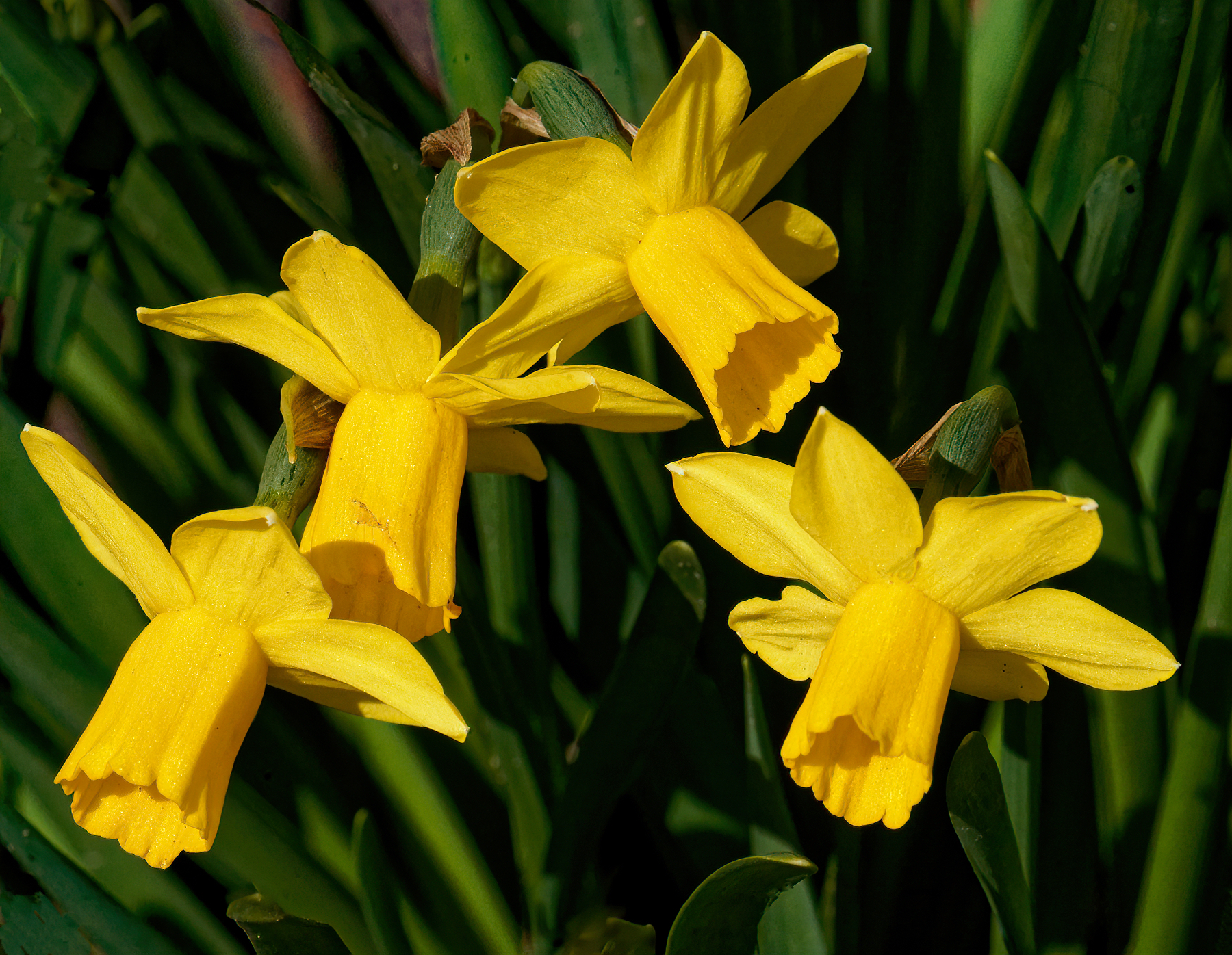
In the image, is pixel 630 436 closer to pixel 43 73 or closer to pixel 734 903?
pixel 734 903

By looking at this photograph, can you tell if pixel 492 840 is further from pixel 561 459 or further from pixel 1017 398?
pixel 1017 398

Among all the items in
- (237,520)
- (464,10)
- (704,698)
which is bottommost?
(704,698)

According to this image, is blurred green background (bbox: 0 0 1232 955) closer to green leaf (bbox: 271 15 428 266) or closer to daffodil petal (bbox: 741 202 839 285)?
green leaf (bbox: 271 15 428 266)

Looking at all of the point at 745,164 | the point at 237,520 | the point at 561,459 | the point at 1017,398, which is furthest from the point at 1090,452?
the point at 237,520

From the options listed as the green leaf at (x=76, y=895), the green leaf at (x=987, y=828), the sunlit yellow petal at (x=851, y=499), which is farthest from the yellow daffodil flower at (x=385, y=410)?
the green leaf at (x=76, y=895)

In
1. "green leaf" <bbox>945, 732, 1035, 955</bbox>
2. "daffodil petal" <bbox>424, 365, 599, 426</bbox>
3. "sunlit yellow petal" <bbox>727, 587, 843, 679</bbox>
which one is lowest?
"green leaf" <bbox>945, 732, 1035, 955</bbox>

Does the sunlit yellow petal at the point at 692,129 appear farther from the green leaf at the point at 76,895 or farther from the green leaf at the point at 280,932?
the green leaf at the point at 76,895

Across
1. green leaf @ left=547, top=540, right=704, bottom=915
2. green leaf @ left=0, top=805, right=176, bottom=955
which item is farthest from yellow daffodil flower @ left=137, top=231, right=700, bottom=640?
green leaf @ left=0, top=805, right=176, bottom=955
